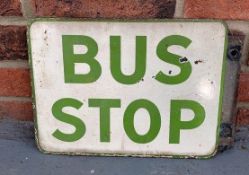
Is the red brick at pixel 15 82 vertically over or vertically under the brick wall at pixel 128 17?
under

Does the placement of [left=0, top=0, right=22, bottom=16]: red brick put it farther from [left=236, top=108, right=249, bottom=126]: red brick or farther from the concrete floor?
[left=236, top=108, right=249, bottom=126]: red brick

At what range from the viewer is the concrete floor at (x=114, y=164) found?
77 cm

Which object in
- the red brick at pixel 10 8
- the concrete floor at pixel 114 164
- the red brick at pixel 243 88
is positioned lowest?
the concrete floor at pixel 114 164

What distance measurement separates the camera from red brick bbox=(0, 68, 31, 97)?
0.81 m

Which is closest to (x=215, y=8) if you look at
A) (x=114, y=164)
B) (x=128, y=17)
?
(x=128, y=17)

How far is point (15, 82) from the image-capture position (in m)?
0.82

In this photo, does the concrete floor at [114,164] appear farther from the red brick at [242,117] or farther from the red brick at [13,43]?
the red brick at [13,43]

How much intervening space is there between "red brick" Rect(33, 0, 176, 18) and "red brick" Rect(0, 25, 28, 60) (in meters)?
0.07

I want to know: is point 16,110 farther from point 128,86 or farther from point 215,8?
point 215,8

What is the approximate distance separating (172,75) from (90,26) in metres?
0.17

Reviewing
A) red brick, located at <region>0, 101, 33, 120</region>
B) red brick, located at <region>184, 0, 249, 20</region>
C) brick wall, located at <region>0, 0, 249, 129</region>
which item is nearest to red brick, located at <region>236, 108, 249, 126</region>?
brick wall, located at <region>0, 0, 249, 129</region>

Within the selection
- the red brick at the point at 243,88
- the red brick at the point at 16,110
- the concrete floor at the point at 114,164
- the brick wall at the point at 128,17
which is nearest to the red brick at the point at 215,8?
the brick wall at the point at 128,17

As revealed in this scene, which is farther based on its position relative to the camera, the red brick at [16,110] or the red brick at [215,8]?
the red brick at [16,110]

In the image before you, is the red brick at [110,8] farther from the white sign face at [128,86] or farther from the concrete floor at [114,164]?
the concrete floor at [114,164]
